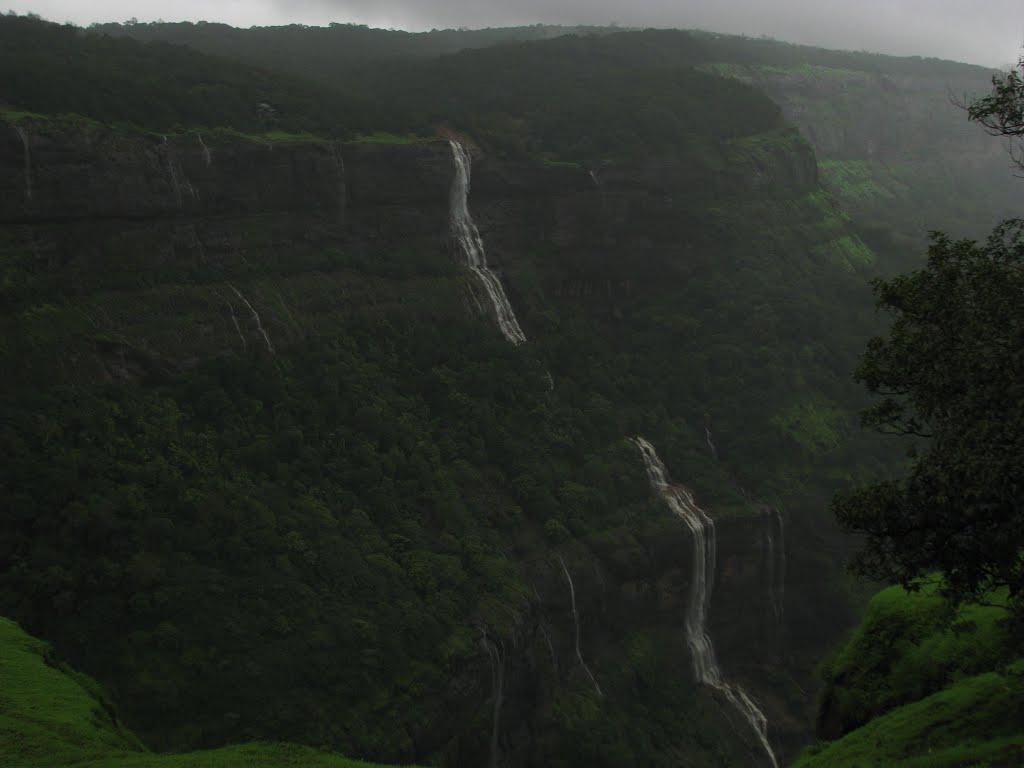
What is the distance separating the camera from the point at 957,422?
1177 centimetres

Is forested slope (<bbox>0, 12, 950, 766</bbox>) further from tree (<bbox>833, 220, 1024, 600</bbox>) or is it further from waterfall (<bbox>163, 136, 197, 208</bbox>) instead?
tree (<bbox>833, 220, 1024, 600</bbox>)

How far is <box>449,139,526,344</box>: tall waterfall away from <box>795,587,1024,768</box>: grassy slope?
88.8 feet

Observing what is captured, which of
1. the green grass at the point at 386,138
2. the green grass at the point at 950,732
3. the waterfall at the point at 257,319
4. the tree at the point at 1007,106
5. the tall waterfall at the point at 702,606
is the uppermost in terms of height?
the tree at the point at 1007,106

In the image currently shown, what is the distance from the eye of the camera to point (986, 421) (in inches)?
432

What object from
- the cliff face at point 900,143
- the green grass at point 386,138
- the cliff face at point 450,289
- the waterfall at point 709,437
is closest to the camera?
the cliff face at point 450,289

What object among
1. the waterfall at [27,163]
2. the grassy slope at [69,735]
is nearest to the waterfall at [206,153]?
the waterfall at [27,163]

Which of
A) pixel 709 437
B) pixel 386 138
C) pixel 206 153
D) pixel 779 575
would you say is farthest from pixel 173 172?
pixel 779 575

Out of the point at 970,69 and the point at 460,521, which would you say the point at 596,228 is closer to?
the point at 460,521

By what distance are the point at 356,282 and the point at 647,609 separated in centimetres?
1713

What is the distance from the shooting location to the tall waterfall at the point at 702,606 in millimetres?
35531

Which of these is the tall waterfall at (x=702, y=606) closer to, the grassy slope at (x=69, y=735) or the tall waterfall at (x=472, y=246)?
the tall waterfall at (x=472, y=246)

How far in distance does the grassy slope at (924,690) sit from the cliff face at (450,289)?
1297 cm

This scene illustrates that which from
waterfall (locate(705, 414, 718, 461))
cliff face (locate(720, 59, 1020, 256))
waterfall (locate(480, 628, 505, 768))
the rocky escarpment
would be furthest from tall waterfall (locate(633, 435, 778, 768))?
cliff face (locate(720, 59, 1020, 256))

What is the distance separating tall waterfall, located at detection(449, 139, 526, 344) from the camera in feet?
142
